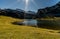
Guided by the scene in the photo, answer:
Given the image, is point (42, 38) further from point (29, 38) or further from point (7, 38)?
point (7, 38)

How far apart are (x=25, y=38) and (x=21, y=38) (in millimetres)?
715

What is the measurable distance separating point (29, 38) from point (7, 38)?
3.87 meters

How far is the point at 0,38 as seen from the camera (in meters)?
26.4

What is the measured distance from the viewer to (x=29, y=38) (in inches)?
1047

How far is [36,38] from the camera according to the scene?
1060 inches

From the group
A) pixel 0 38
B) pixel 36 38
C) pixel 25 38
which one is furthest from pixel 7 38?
pixel 36 38

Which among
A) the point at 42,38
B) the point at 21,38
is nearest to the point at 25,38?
the point at 21,38

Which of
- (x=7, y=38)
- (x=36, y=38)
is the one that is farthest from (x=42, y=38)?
(x=7, y=38)

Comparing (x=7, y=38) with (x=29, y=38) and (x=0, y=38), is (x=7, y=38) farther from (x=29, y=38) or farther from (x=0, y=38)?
(x=29, y=38)

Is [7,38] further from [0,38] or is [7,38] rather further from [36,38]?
[36,38]

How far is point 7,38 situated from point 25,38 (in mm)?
3187

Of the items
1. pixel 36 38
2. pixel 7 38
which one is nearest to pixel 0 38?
pixel 7 38

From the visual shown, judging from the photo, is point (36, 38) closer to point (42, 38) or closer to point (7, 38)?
point (42, 38)

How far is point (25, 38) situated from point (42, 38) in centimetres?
312
